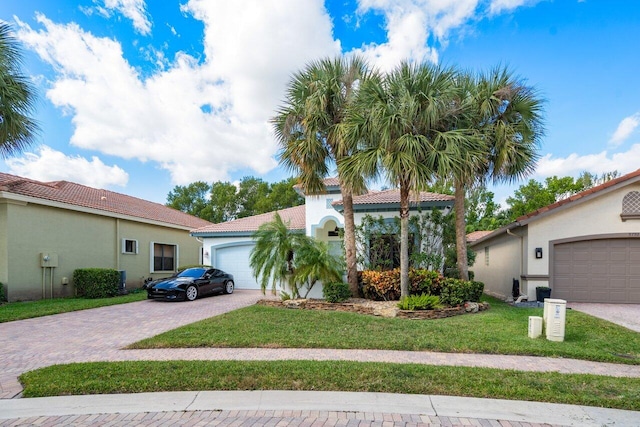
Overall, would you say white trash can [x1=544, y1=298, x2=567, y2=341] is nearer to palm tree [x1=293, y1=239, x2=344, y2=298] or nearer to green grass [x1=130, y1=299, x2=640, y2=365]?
green grass [x1=130, y1=299, x2=640, y2=365]

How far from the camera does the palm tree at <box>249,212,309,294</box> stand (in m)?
12.5

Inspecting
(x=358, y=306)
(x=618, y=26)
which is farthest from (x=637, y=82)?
(x=358, y=306)

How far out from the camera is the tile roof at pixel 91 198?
1365cm

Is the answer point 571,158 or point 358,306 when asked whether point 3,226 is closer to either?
point 358,306

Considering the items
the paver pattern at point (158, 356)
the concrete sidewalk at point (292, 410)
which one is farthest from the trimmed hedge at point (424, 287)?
the concrete sidewalk at point (292, 410)

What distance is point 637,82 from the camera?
553 inches

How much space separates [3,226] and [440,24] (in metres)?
16.7

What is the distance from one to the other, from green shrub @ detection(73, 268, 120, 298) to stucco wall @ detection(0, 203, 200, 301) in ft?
1.77

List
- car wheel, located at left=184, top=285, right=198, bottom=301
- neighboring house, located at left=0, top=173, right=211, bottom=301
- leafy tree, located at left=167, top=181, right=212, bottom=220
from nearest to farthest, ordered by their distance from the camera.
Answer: neighboring house, located at left=0, top=173, right=211, bottom=301 → car wheel, located at left=184, top=285, right=198, bottom=301 → leafy tree, located at left=167, top=181, right=212, bottom=220

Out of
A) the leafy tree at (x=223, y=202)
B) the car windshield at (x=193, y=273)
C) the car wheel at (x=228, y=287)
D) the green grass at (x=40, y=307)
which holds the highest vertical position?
the leafy tree at (x=223, y=202)

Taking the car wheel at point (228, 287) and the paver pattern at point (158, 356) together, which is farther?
the car wheel at point (228, 287)

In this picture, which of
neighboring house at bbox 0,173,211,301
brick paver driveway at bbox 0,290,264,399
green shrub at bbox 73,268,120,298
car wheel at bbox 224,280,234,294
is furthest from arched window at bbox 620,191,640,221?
neighboring house at bbox 0,173,211,301

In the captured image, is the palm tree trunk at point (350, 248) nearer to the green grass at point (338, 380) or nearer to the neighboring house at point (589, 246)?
the neighboring house at point (589, 246)

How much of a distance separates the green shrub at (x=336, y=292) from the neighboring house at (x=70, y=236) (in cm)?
1089
